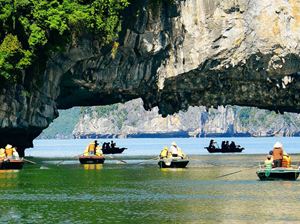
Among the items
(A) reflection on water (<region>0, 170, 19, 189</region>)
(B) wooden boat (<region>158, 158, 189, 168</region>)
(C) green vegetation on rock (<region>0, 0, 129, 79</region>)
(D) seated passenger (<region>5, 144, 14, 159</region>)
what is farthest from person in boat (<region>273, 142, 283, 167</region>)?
(C) green vegetation on rock (<region>0, 0, 129, 79</region>)

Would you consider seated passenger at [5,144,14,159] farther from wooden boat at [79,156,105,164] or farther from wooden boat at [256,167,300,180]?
wooden boat at [256,167,300,180]

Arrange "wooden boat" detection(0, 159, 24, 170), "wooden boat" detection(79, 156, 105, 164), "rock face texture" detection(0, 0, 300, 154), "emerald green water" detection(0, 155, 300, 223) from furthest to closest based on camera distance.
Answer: "rock face texture" detection(0, 0, 300, 154)
"wooden boat" detection(79, 156, 105, 164)
"wooden boat" detection(0, 159, 24, 170)
"emerald green water" detection(0, 155, 300, 223)

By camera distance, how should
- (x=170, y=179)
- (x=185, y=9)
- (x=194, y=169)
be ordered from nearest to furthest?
(x=170, y=179), (x=194, y=169), (x=185, y=9)

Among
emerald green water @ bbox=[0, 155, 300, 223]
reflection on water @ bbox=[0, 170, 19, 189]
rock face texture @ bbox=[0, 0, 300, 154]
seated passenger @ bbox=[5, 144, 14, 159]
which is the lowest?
emerald green water @ bbox=[0, 155, 300, 223]

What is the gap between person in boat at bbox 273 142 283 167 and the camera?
49.2m

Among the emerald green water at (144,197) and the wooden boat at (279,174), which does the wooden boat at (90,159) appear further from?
the wooden boat at (279,174)

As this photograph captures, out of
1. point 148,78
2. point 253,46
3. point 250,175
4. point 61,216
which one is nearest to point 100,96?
point 148,78

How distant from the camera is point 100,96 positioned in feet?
263

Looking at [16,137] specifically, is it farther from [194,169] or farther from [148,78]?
[194,169]

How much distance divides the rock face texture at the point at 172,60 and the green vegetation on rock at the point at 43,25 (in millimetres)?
2320

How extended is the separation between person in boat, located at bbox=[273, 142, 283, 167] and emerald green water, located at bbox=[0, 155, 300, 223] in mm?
1288

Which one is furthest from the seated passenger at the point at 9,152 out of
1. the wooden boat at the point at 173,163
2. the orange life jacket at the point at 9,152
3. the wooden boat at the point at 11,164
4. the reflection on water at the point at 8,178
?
the wooden boat at the point at 173,163

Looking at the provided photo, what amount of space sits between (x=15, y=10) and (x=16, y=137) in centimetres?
1506

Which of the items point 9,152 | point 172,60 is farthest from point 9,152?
point 172,60
